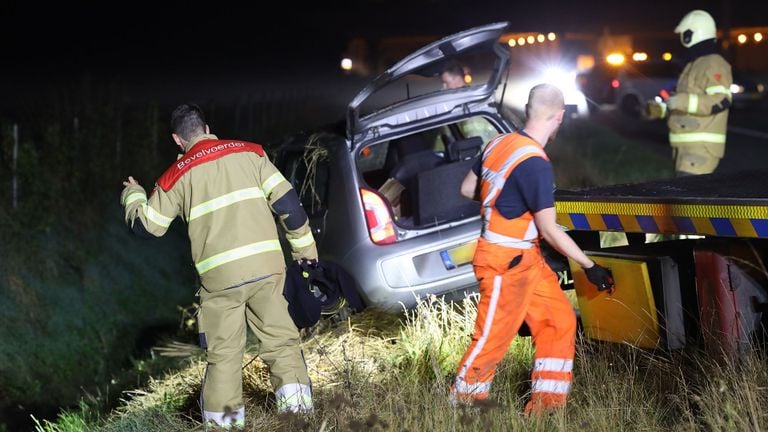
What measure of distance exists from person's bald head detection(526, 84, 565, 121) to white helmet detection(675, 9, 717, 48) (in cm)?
372

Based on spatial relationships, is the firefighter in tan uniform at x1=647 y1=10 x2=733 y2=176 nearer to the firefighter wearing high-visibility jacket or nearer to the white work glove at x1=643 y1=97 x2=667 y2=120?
the white work glove at x1=643 y1=97 x2=667 y2=120

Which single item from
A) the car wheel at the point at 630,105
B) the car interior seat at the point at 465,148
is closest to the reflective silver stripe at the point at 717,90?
the car interior seat at the point at 465,148

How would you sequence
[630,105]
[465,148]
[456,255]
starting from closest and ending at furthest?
[456,255] < [465,148] < [630,105]

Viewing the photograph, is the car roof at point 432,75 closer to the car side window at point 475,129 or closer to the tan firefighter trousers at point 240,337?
the car side window at point 475,129

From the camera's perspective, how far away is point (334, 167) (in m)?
6.77

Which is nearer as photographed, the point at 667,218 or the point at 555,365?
the point at 555,365

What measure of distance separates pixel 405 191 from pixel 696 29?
2.58 metres

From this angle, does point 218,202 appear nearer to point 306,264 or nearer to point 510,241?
point 306,264

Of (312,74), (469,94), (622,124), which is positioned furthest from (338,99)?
(469,94)

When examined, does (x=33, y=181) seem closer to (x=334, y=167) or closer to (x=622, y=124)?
(x=334, y=167)

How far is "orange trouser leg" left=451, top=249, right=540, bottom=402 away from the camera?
4.69 meters

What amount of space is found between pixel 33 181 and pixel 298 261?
6.39 meters

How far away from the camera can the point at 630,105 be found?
23.7m

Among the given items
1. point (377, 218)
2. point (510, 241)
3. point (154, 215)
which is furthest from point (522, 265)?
point (377, 218)
